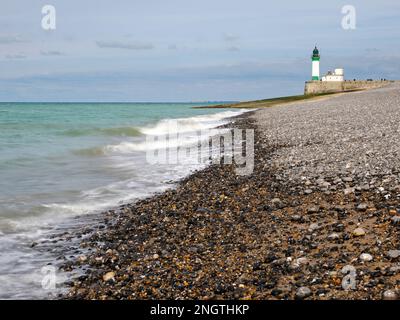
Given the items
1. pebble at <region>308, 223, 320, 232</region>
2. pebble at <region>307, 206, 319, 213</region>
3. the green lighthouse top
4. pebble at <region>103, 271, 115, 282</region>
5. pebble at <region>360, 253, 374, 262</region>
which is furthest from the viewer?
the green lighthouse top

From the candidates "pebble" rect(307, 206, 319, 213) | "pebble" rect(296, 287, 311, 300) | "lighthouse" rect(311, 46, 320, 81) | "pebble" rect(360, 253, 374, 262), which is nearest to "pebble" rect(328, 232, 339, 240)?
"pebble" rect(360, 253, 374, 262)

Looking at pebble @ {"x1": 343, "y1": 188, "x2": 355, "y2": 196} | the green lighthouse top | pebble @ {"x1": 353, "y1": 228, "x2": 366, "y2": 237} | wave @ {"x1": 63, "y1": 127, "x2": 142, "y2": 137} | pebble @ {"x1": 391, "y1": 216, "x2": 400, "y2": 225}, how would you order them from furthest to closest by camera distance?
1. the green lighthouse top
2. wave @ {"x1": 63, "y1": 127, "x2": 142, "y2": 137}
3. pebble @ {"x1": 343, "y1": 188, "x2": 355, "y2": 196}
4. pebble @ {"x1": 391, "y1": 216, "x2": 400, "y2": 225}
5. pebble @ {"x1": 353, "y1": 228, "x2": 366, "y2": 237}

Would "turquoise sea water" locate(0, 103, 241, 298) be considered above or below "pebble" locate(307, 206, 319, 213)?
below

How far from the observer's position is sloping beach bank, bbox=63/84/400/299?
6.01 m

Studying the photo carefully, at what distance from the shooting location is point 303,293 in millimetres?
5551

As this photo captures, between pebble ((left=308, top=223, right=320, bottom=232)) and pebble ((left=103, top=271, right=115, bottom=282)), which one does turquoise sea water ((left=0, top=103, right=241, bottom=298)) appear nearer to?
pebble ((left=103, top=271, right=115, bottom=282))

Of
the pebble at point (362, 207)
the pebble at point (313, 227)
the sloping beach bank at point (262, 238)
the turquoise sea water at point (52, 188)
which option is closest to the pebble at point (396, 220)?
the sloping beach bank at point (262, 238)

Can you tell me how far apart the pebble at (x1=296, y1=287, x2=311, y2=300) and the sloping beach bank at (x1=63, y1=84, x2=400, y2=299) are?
1 cm

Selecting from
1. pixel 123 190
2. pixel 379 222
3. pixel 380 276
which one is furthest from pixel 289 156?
pixel 380 276

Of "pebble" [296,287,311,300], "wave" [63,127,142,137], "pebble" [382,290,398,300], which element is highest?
"wave" [63,127,142,137]

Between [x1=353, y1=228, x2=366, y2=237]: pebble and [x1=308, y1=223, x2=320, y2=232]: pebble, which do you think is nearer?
[x1=353, y1=228, x2=366, y2=237]: pebble

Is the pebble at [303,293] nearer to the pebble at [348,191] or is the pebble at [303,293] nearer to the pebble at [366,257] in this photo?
the pebble at [366,257]
